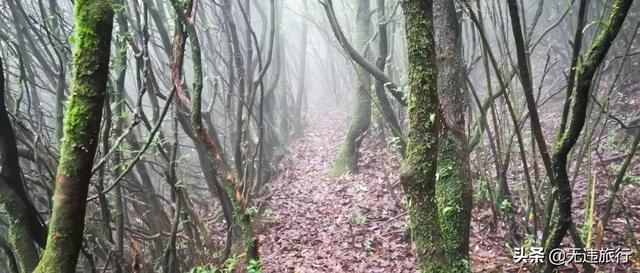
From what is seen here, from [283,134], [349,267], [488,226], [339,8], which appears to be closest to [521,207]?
[488,226]

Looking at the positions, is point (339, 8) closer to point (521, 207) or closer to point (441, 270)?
point (521, 207)

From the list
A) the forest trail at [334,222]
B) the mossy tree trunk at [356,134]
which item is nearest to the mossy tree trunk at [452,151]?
the forest trail at [334,222]

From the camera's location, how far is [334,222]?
6402mm

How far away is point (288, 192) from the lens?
8.54 m

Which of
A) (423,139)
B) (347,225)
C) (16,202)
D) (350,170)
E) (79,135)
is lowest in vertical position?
(347,225)

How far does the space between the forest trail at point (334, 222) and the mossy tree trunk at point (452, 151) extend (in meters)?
1.20

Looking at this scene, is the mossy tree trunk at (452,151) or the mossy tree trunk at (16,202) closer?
the mossy tree trunk at (16,202)

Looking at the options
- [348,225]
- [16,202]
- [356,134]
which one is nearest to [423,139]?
[16,202]

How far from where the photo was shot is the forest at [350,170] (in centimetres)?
256

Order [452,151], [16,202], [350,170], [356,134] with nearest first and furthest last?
[16,202]
[452,151]
[350,170]
[356,134]

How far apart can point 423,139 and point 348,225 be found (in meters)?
3.63

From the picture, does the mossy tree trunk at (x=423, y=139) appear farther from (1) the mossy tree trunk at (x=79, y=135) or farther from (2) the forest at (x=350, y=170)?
(1) the mossy tree trunk at (x=79, y=135)

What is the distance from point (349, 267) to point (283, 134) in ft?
28.0

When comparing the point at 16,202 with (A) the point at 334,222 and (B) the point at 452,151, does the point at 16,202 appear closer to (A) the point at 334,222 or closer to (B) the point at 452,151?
(B) the point at 452,151
